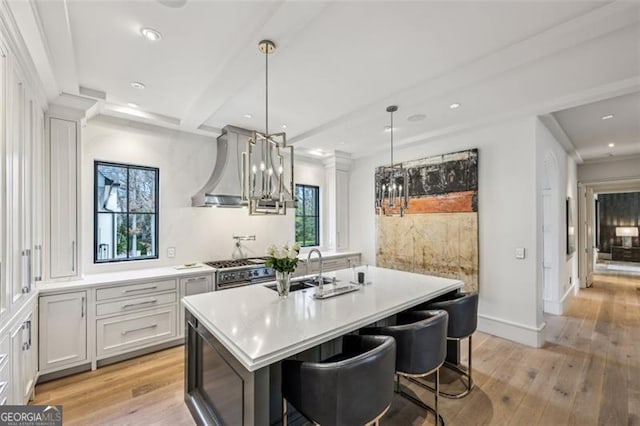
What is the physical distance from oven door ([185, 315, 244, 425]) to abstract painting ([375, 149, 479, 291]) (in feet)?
9.71

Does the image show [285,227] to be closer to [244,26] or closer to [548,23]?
[244,26]

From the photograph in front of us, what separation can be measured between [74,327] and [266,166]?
260cm

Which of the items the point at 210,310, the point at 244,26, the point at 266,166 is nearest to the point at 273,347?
the point at 210,310

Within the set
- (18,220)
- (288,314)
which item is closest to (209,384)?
(288,314)

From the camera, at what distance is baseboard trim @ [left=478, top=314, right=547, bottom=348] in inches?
132

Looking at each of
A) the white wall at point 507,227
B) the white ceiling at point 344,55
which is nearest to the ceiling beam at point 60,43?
the white ceiling at point 344,55

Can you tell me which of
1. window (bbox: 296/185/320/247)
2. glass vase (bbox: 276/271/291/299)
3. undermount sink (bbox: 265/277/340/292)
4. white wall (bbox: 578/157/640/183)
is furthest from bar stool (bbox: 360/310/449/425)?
white wall (bbox: 578/157/640/183)

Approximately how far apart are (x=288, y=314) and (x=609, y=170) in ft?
24.7

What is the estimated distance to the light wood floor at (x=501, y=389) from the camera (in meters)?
2.17

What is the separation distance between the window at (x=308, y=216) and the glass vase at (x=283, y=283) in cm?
320

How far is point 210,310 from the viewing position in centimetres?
197

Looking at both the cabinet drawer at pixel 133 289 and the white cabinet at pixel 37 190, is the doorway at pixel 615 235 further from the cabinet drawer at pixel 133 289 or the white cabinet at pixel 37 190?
the white cabinet at pixel 37 190

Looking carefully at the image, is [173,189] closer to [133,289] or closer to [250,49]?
[133,289]

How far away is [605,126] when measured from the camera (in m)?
3.96
